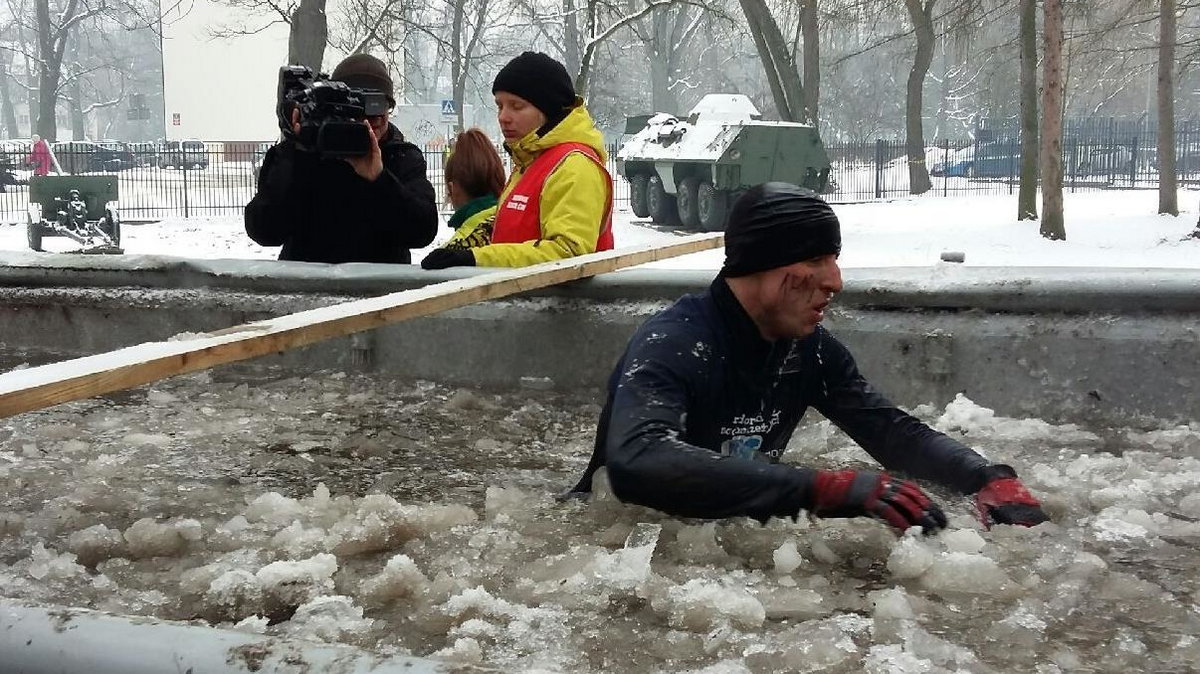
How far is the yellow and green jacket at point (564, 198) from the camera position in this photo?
4.87 m

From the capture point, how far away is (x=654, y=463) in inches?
119

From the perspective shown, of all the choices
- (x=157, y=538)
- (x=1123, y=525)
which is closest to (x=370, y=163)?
(x=157, y=538)

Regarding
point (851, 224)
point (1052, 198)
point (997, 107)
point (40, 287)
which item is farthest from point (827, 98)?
point (40, 287)

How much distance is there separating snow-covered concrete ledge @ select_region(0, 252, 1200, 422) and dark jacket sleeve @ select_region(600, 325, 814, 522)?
6.48ft

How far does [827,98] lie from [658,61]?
10.7 meters

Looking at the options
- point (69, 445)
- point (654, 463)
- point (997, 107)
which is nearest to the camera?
point (654, 463)

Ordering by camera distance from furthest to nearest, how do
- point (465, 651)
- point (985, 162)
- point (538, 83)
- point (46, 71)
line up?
point (46, 71) < point (985, 162) < point (538, 83) < point (465, 651)

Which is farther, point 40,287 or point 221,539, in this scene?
point 40,287

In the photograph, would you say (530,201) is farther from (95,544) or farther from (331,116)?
(95,544)

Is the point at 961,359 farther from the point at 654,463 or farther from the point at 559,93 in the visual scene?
the point at 654,463

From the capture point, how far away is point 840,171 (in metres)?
38.7

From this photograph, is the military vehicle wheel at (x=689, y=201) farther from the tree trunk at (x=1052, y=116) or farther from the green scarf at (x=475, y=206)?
the green scarf at (x=475, y=206)

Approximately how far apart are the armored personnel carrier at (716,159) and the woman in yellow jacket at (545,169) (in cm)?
1622

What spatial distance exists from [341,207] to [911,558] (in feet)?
10.8
